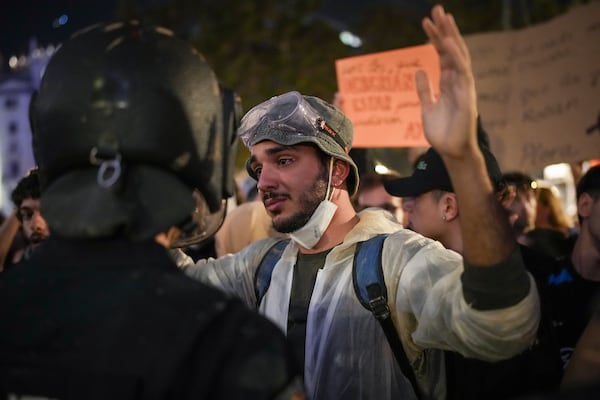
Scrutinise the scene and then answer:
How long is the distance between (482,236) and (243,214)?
3.50 metres

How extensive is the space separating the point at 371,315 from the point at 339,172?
85 cm

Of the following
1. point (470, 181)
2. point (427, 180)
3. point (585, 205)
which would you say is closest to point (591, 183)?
point (585, 205)

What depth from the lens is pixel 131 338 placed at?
62.0 inches

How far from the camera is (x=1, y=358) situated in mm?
1657

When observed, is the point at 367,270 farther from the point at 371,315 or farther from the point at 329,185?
the point at 329,185

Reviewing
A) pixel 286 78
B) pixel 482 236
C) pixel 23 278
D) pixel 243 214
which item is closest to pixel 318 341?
pixel 482 236

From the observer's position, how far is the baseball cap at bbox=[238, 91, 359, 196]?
3283mm

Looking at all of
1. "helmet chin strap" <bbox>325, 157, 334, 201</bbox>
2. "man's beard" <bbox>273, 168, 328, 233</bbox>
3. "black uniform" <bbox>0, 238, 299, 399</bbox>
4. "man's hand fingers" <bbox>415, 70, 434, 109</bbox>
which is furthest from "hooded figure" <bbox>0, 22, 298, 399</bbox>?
"helmet chin strap" <bbox>325, 157, 334, 201</bbox>

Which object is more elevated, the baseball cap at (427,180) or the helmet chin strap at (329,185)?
the helmet chin strap at (329,185)

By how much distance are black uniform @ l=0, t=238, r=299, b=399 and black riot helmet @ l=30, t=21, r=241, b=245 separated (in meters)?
0.10

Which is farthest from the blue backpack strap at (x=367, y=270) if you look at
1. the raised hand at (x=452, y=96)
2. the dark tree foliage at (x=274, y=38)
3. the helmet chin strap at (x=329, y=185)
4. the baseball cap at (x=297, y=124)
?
the dark tree foliage at (x=274, y=38)

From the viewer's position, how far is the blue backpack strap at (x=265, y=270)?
10.8 feet

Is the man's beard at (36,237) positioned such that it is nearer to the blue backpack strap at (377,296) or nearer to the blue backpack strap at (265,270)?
the blue backpack strap at (265,270)

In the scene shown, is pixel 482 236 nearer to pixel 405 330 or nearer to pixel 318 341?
pixel 405 330
